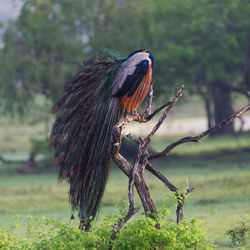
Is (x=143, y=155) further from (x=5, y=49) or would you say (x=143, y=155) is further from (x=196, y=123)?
(x=196, y=123)

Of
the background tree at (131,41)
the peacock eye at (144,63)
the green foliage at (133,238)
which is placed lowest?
the green foliage at (133,238)

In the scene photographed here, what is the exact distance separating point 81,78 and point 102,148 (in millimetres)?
1154

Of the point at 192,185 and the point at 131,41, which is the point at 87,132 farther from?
the point at 131,41

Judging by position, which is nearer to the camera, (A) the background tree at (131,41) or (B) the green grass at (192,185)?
(B) the green grass at (192,185)

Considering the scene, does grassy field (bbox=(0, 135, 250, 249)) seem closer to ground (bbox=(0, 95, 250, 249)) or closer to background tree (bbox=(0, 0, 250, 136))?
ground (bbox=(0, 95, 250, 249))

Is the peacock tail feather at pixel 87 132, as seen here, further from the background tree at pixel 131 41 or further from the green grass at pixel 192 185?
the background tree at pixel 131 41

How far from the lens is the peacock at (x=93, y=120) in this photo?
7.21 metres

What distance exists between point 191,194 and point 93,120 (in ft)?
37.6

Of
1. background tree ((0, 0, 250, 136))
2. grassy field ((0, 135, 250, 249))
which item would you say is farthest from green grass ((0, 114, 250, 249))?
background tree ((0, 0, 250, 136))

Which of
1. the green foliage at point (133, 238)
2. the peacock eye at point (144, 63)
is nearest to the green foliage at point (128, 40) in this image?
the peacock eye at point (144, 63)

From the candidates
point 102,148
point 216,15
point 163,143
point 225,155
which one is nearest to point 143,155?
point 102,148

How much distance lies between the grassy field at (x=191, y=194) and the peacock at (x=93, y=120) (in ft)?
13.0

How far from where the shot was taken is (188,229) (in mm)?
7102

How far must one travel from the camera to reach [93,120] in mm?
7359
